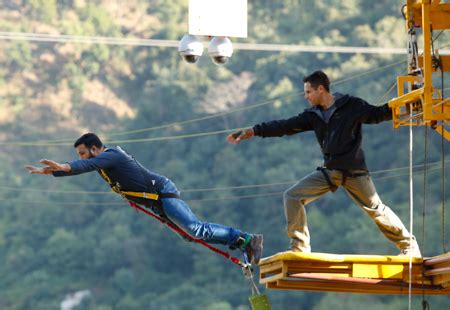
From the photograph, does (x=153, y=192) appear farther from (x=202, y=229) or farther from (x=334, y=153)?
(x=334, y=153)

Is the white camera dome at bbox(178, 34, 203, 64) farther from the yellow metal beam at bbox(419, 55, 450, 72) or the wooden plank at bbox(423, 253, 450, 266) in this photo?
the wooden plank at bbox(423, 253, 450, 266)

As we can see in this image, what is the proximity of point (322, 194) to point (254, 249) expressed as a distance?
92 centimetres

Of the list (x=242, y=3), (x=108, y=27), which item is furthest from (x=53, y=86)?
(x=242, y=3)

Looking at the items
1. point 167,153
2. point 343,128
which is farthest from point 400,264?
point 167,153

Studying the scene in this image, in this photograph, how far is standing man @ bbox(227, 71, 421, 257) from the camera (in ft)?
49.4

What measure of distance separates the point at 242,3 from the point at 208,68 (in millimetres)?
54712

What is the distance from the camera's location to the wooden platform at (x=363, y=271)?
14.9m

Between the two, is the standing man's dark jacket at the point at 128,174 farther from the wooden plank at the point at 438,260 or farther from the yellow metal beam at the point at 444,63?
the yellow metal beam at the point at 444,63

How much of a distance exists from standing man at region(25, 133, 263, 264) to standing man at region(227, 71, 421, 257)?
0.55m

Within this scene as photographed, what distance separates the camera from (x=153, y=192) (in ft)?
51.5

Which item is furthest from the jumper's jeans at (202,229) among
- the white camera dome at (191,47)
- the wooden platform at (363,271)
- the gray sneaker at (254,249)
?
the white camera dome at (191,47)

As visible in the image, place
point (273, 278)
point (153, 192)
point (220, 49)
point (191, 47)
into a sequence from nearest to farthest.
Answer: point (273, 278) < point (153, 192) < point (191, 47) < point (220, 49)

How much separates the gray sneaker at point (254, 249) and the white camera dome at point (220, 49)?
3481 mm

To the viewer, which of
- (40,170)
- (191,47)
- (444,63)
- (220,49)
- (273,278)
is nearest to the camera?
(40,170)
